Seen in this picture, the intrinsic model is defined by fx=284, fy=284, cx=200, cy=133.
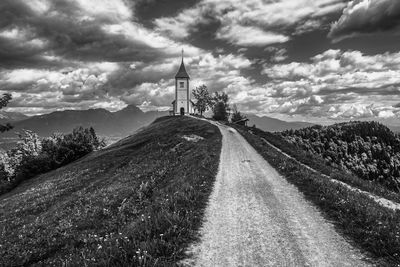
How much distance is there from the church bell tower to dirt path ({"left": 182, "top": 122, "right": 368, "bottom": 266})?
92.6 meters

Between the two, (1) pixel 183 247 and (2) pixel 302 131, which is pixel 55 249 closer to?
(1) pixel 183 247

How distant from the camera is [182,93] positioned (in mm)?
107812

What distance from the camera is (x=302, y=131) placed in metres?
161

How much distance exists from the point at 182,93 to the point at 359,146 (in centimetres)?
10965

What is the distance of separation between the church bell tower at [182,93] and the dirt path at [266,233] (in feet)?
304

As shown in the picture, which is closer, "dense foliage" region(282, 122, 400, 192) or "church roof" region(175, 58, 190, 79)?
"church roof" region(175, 58, 190, 79)

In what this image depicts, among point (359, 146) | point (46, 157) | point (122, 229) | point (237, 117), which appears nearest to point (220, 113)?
point (237, 117)

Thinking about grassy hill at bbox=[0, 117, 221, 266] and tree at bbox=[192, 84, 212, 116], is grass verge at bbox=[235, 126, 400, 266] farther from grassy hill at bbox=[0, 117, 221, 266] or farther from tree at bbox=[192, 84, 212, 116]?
tree at bbox=[192, 84, 212, 116]

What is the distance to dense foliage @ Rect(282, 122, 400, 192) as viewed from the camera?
433 feet

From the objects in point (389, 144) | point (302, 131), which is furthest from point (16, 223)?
point (389, 144)

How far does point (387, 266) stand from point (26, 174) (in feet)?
249

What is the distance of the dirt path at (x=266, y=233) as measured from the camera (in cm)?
821

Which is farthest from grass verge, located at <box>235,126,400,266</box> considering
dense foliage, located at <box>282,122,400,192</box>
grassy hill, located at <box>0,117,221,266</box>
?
dense foliage, located at <box>282,122,400,192</box>

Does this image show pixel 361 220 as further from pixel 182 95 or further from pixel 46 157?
pixel 182 95
